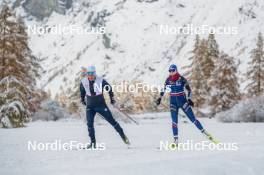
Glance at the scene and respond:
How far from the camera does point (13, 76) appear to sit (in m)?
21.4

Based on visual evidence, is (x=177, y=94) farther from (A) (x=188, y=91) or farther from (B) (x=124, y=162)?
(B) (x=124, y=162)

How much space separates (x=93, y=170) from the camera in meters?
7.30

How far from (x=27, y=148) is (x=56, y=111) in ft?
64.4

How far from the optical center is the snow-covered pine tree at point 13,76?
67.0 ft

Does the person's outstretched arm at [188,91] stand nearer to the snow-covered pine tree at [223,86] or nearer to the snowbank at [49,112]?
the snowbank at [49,112]

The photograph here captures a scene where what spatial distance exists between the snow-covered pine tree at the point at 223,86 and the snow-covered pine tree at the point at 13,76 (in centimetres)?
1525

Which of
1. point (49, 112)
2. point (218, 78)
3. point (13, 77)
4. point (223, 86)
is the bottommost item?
point (49, 112)

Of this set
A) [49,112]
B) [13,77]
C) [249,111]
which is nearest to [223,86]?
[249,111]

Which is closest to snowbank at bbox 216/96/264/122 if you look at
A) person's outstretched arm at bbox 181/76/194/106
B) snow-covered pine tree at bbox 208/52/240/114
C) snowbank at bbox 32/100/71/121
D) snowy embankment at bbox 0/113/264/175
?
person's outstretched arm at bbox 181/76/194/106

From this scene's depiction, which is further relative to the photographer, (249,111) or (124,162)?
(249,111)

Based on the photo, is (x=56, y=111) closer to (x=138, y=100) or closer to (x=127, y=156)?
(x=127, y=156)

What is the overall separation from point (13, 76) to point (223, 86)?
71.2 feet

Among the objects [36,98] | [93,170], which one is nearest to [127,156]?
[93,170]

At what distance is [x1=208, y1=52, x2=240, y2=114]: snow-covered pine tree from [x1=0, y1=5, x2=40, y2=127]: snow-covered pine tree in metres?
15.2
